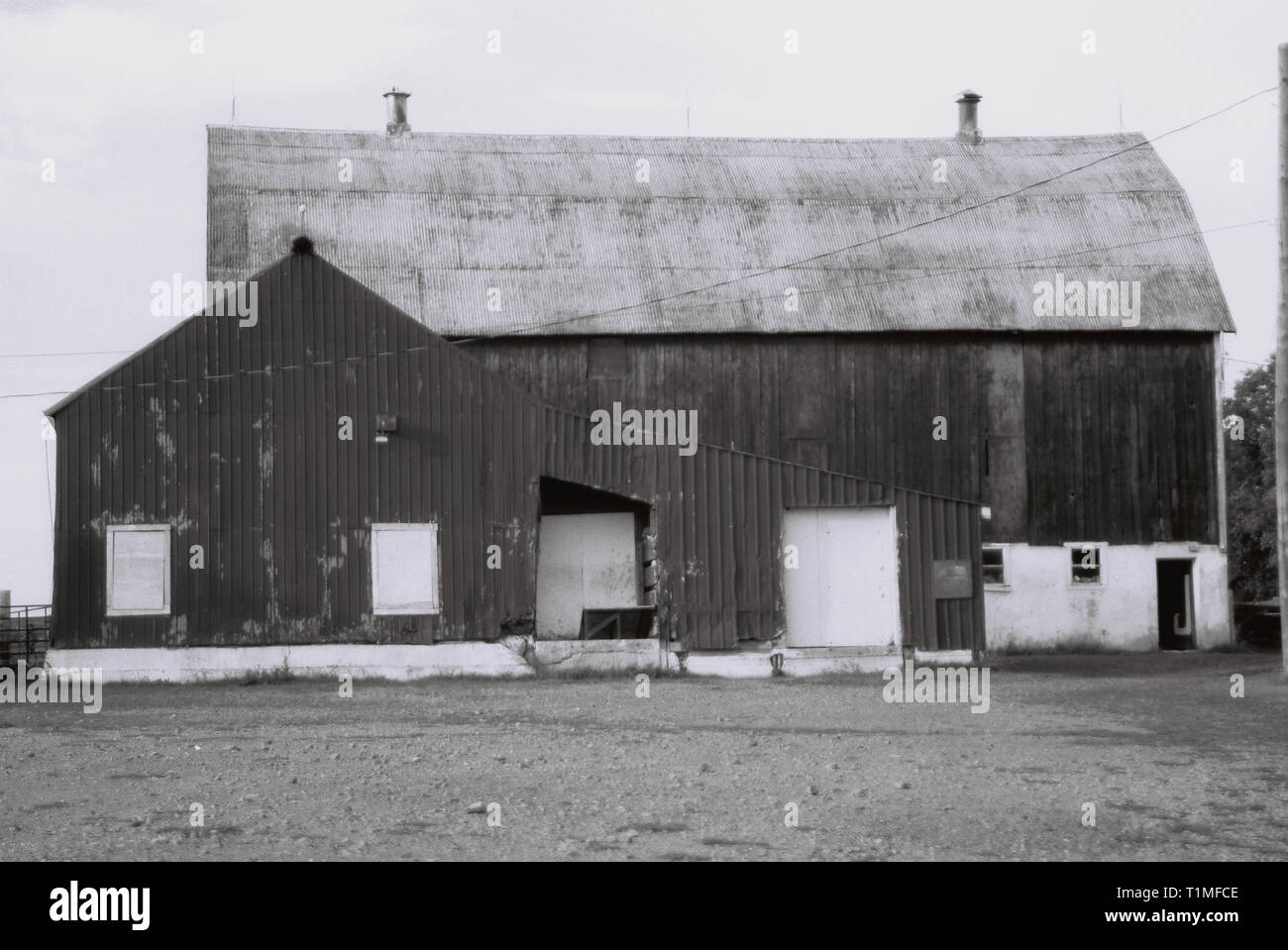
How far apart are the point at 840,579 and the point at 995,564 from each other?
7.11 meters

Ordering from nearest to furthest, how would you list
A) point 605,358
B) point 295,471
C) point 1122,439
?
point 295,471, point 605,358, point 1122,439

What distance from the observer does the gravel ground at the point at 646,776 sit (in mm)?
10344

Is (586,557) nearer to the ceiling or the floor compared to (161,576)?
nearer to the ceiling

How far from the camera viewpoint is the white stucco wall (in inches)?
1228

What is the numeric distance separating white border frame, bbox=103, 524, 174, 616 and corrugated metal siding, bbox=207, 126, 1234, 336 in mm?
Answer: 7829

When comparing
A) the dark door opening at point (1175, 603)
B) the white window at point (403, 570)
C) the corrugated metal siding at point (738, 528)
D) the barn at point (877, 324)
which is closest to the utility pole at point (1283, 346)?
the corrugated metal siding at point (738, 528)

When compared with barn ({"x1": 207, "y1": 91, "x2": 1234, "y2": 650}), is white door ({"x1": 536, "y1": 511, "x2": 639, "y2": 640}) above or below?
below

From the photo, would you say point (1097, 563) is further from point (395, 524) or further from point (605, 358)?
point (395, 524)

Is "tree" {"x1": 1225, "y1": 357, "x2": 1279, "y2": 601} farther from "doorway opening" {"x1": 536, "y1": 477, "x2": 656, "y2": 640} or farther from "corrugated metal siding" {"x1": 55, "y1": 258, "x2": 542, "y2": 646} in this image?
"corrugated metal siding" {"x1": 55, "y1": 258, "x2": 542, "y2": 646}

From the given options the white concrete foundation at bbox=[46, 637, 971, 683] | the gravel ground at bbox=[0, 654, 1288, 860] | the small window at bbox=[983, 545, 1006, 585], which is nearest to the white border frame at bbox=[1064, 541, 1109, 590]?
the small window at bbox=[983, 545, 1006, 585]

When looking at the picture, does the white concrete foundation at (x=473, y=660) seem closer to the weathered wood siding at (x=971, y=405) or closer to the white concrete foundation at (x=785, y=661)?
the white concrete foundation at (x=785, y=661)

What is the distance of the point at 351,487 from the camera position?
966 inches

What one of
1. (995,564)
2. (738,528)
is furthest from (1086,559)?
(738,528)
